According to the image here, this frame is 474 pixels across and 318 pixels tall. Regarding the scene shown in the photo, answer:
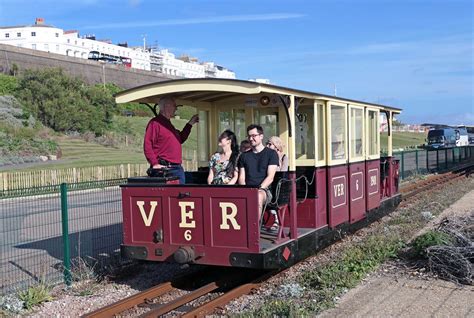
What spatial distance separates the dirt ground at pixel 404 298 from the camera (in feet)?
20.3

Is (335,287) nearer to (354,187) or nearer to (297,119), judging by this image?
(297,119)

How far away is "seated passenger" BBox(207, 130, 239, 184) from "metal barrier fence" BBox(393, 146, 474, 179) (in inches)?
676

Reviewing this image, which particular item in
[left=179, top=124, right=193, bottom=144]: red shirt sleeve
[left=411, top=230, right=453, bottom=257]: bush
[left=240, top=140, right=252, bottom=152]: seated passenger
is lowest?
[left=411, top=230, right=453, bottom=257]: bush

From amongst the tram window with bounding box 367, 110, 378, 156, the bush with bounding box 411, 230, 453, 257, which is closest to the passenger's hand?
the bush with bounding box 411, 230, 453, 257

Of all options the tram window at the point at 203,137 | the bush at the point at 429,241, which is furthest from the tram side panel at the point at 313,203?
the tram window at the point at 203,137

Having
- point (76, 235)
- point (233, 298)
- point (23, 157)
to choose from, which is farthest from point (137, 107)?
point (233, 298)

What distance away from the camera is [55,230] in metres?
9.93

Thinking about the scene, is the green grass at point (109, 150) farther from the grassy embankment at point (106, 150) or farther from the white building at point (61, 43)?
the white building at point (61, 43)

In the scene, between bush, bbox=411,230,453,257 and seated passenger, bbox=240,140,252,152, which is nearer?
bush, bbox=411,230,453,257

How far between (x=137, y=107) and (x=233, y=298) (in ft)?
196

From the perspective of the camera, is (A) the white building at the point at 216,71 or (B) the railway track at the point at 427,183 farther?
(A) the white building at the point at 216,71

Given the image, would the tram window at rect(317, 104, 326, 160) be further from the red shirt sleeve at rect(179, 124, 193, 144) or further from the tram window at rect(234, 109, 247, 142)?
the red shirt sleeve at rect(179, 124, 193, 144)

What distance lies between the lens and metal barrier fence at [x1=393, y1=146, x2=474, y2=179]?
2520 cm

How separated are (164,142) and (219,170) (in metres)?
0.84
